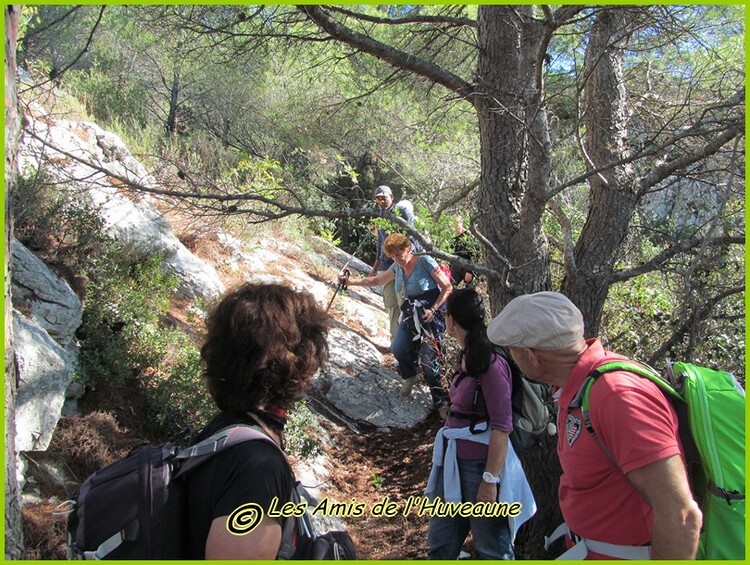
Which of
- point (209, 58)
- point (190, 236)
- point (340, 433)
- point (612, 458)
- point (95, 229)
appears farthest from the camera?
point (190, 236)

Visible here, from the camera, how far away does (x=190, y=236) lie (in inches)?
277

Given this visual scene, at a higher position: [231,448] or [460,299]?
[460,299]

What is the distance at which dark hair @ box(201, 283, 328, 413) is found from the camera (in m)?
1.51

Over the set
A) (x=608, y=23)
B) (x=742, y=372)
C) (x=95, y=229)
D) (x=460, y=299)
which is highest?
(x=608, y=23)

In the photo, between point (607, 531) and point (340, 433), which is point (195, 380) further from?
point (607, 531)

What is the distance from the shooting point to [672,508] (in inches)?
57.4

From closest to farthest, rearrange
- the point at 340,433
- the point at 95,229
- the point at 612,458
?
the point at 612,458
the point at 95,229
the point at 340,433

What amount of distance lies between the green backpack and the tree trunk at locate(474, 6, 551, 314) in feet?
5.45

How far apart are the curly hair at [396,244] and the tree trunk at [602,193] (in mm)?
1570

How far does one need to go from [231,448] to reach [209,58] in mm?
3325

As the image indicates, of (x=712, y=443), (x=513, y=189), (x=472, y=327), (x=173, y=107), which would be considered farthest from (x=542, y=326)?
(x=173, y=107)

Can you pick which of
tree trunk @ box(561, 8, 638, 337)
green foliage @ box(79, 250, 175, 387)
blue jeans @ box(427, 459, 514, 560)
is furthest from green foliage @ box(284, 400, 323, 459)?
tree trunk @ box(561, 8, 638, 337)

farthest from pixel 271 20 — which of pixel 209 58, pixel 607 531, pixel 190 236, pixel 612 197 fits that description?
pixel 190 236

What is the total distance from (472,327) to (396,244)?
2.12m
